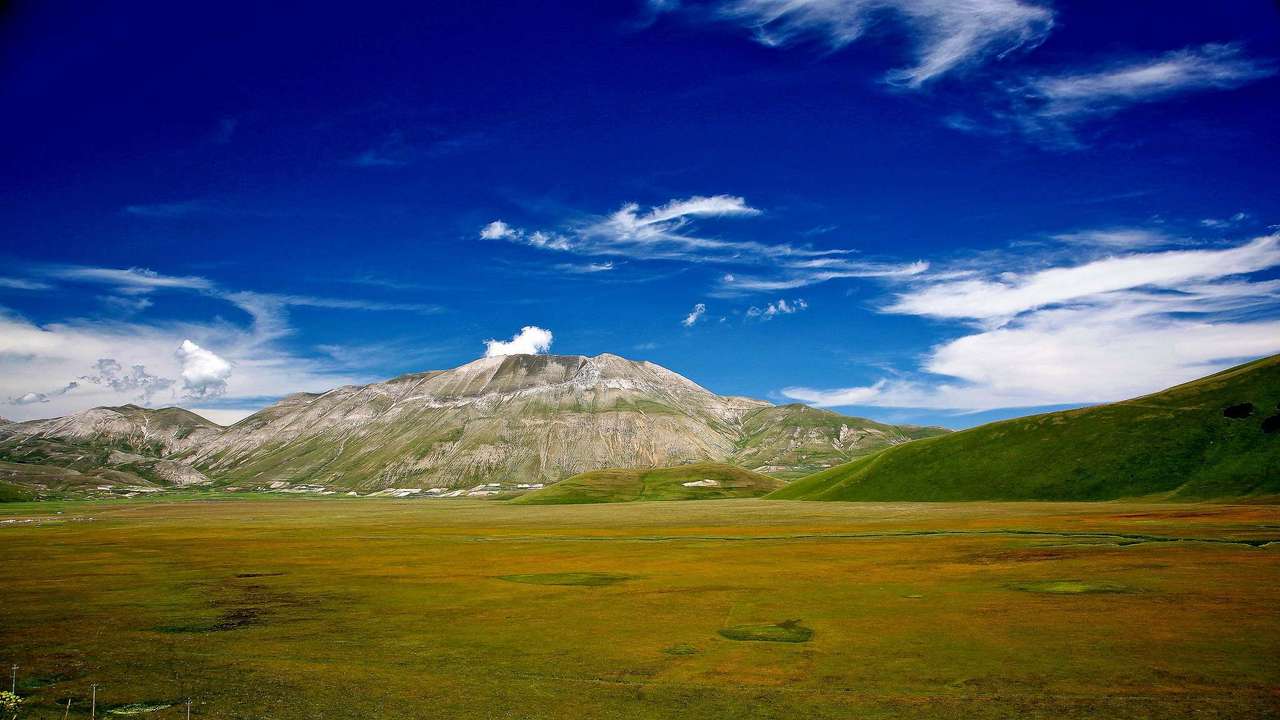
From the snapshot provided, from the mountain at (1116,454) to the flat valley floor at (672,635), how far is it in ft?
284

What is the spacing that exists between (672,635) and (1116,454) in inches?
6062

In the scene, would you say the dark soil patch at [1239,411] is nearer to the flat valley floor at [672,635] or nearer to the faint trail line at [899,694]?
the flat valley floor at [672,635]

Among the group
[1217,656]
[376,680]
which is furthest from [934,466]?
[376,680]

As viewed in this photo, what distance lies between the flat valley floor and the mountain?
86.6 metres

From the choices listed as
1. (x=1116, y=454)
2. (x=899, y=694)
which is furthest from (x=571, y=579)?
(x=1116, y=454)

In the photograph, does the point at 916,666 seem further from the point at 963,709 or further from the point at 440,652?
the point at 440,652

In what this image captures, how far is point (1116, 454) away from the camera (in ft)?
486

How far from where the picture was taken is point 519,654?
83.7ft

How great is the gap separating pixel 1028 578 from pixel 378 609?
3574 cm

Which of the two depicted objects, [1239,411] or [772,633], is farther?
[1239,411]

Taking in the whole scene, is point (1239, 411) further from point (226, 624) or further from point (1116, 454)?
point (226, 624)

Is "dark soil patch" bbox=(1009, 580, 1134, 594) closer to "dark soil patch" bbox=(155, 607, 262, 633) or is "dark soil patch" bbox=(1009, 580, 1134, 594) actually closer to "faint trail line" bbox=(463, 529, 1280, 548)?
"faint trail line" bbox=(463, 529, 1280, 548)

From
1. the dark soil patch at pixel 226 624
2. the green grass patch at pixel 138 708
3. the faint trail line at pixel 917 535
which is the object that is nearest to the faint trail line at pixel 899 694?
the green grass patch at pixel 138 708

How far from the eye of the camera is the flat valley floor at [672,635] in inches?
773
